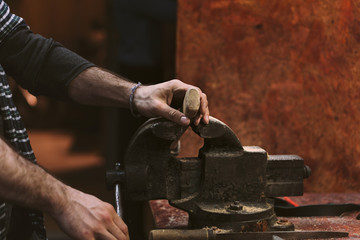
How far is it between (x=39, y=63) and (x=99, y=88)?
0.85ft

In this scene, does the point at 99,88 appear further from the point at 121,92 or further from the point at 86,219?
the point at 86,219

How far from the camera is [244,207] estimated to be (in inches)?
57.2

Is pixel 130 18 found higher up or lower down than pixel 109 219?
higher up

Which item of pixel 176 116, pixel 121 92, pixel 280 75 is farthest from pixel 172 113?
pixel 280 75

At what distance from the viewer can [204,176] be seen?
57.4 inches

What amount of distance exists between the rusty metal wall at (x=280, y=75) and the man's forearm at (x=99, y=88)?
640 millimetres

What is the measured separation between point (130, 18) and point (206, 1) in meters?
1.45

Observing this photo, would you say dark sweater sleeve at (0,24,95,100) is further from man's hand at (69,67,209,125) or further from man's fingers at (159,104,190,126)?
man's fingers at (159,104,190,126)

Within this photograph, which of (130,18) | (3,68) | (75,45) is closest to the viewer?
(3,68)

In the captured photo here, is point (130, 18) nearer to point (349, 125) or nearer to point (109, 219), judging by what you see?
point (349, 125)

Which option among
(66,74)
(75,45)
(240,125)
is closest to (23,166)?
(66,74)

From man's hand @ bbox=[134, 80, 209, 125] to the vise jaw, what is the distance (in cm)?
4

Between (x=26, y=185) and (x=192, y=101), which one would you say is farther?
(x=192, y=101)

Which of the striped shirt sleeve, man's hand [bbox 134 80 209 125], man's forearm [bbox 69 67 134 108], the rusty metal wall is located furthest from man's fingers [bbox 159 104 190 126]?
the rusty metal wall
